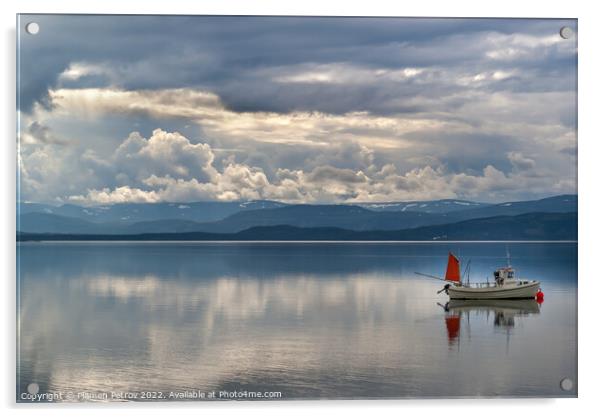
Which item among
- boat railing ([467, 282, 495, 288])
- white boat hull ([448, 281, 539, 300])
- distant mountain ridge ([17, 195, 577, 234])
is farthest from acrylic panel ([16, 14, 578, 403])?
boat railing ([467, 282, 495, 288])

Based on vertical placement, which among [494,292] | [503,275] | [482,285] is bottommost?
[494,292]

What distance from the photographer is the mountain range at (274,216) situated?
380 inches

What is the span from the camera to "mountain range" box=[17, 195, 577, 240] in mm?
9648

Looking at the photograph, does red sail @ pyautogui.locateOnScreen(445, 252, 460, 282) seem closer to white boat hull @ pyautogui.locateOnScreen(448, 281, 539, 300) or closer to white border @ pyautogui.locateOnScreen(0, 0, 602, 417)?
white boat hull @ pyautogui.locateOnScreen(448, 281, 539, 300)

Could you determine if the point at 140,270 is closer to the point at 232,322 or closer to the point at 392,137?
the point at 232,322

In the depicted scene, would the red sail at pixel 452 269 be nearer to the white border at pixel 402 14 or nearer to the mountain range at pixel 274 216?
the mountain range at pixel 274 216

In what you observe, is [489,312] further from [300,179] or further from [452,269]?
[300,179]

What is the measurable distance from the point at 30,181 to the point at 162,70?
1.86m

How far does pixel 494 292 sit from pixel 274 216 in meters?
3.60

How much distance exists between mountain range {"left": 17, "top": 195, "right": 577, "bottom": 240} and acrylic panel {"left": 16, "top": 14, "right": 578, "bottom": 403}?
0.09ft

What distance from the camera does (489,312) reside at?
11.2 m

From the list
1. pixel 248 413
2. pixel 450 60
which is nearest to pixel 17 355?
pixel 248 413

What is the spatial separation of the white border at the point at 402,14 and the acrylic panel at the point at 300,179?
99mm

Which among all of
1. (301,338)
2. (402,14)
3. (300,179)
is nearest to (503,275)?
(301,338)
